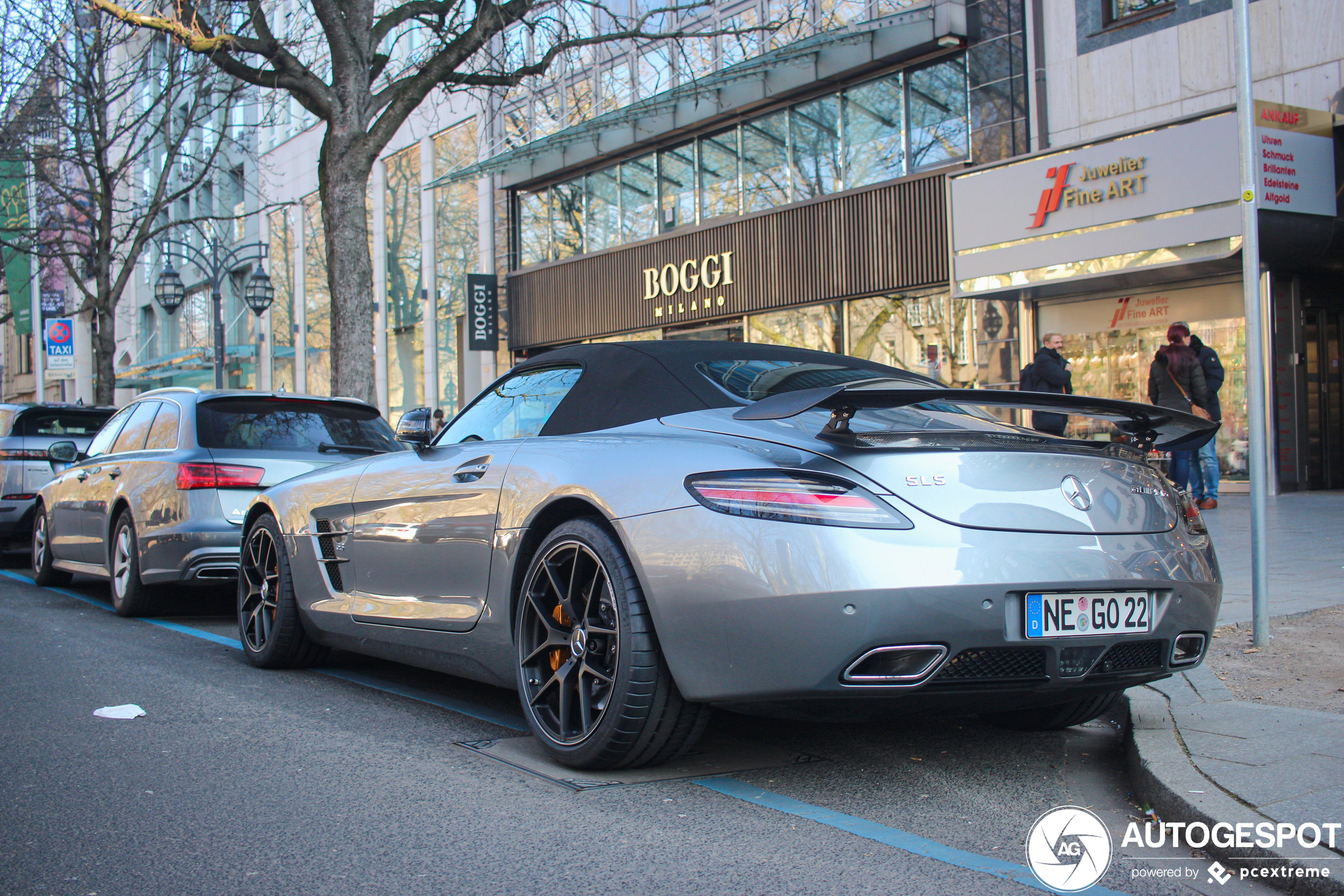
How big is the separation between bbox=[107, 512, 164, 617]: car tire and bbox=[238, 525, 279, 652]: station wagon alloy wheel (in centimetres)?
208

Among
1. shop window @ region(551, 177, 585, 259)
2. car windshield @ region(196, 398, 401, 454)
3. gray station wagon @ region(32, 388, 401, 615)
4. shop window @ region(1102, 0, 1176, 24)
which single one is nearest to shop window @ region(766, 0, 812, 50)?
shop window @ region(1102, 0, 1176, 24)

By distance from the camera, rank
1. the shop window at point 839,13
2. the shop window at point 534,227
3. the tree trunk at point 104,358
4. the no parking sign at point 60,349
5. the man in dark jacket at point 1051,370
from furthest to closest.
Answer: the no parking sign at point 60,349
the tree trunk at point 104,358
the shop window at point 534,227
the shop window at point 839,13
the man in dark jacket at point 1051,370

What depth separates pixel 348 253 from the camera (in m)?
14.6

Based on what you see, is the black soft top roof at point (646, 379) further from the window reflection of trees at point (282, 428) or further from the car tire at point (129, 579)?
the car tire at point (129, 579)

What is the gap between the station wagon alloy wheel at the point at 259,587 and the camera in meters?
5.73

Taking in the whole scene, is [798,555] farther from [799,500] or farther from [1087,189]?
[1087,189]

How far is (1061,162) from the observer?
14.6 m

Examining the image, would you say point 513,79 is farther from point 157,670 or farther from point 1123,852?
point 1123,852

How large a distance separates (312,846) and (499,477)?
1470mm

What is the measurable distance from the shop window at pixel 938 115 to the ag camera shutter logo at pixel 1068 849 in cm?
1409

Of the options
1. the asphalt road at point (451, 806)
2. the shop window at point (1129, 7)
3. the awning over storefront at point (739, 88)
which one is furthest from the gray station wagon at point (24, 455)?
the shop window at point (1129, 7)

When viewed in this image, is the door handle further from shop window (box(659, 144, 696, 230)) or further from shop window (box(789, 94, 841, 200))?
shop window (box(659, 144, 696, 230))

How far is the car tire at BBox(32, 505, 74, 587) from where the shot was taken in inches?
385

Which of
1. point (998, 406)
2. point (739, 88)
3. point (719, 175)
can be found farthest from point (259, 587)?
point (719, 175)
